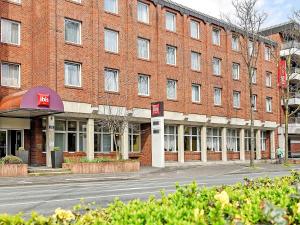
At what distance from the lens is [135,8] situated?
124ft

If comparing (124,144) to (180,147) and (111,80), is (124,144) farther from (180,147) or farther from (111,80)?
(180,147)

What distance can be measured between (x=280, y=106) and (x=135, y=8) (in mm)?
27598

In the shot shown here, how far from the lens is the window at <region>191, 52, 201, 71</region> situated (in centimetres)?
4366

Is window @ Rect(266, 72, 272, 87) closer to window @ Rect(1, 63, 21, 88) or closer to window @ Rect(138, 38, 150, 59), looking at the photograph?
window @ Rect(138, 38, 150, 59)

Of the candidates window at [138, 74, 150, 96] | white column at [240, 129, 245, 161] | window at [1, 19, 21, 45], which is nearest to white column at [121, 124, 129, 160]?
window at [138, 74, 150, 96]

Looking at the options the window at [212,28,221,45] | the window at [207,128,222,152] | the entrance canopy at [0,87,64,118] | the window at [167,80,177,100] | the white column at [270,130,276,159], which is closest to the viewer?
the entrance canopy at [0,87,64,118]

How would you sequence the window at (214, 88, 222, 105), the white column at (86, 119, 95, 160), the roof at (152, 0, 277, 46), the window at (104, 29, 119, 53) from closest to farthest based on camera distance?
the white column at (86, 119, 95, 160) < the window at (104, 29, 119, 53) < the roof at (152, 0, 277, 46) < the window at (214, 88, 222, 105)

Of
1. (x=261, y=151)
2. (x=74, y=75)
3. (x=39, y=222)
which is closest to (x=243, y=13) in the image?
(x=74, y=75)

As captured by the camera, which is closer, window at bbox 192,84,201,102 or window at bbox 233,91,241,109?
window at bbox 192,84,201,102

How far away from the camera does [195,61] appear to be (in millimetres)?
44000

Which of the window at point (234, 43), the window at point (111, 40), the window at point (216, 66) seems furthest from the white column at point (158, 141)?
the window at point (234, 43)

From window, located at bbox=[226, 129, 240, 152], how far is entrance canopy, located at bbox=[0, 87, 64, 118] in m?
25.0

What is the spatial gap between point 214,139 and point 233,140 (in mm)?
3606

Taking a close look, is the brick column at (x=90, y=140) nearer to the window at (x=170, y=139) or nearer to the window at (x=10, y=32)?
the window at (x=10, y=32)
